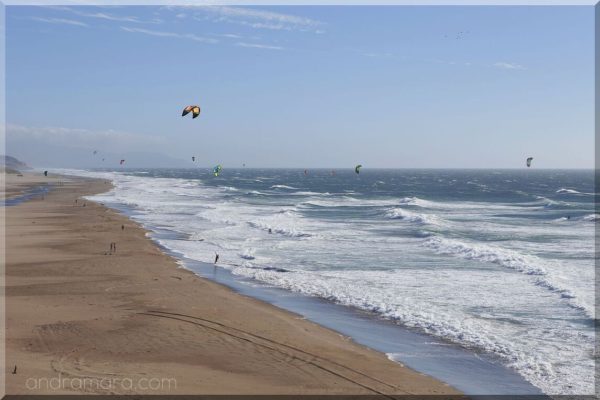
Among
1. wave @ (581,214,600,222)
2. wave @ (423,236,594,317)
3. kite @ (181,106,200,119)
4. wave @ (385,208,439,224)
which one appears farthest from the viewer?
wave @ (581,214,600,222)

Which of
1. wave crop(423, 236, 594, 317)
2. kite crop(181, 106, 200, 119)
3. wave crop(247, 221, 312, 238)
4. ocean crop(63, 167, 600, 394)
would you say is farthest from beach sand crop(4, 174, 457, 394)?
wave crop(247, 221, 312, 238)

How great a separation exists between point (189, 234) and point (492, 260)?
17250 millimetres

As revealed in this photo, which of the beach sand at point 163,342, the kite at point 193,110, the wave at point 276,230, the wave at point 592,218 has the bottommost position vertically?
the beach sand at point 163,342

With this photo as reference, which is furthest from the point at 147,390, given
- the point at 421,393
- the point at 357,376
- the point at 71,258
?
the point at 71,258

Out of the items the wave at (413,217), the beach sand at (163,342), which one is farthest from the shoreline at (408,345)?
the wave at (413,217)

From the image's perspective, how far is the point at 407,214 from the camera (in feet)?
152

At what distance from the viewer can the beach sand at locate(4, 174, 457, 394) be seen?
10.8 meters

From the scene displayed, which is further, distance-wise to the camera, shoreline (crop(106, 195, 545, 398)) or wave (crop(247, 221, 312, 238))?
wave (crop(247, 221, 312, 238))

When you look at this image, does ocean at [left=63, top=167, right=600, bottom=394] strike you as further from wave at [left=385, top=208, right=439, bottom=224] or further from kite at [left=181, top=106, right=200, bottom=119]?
kite at [left=181, top=106, right=200, bottom=119]

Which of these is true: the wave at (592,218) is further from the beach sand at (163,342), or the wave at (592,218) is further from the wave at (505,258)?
the beach sand at (163,342)

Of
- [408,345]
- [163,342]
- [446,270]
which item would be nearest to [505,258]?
[446,270]

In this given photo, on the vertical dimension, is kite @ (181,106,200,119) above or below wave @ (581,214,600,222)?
above

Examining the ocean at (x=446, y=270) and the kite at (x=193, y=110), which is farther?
the kite at (x=193, y=110)

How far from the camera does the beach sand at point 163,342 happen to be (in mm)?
10822
